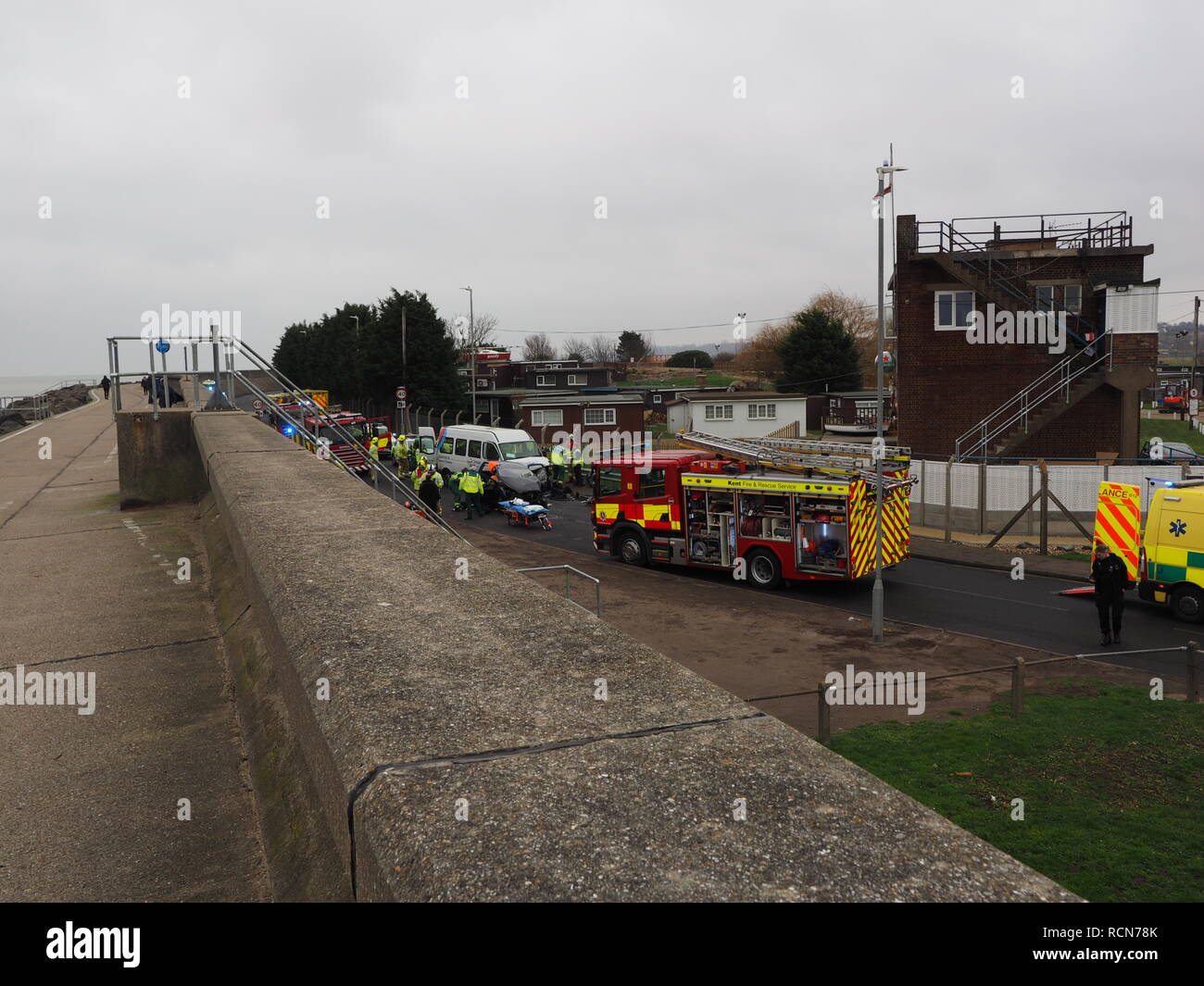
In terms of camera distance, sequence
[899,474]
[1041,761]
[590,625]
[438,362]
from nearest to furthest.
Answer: [590,625]
[1041,761]
[899,474]
[438,362]

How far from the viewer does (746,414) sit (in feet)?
188

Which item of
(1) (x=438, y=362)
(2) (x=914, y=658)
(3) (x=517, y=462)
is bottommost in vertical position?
(2) (x=914, y=658)

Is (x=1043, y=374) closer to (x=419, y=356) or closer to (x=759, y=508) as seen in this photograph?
(x=759, y=508)

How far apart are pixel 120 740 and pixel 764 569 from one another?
57.0 ft

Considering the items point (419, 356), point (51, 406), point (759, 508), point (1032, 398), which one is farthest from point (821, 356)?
point (759, 508)

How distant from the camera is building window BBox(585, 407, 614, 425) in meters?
53.8

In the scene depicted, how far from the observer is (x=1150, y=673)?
47.4 ft

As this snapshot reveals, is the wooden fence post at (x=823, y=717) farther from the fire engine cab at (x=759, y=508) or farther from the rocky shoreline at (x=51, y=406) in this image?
the rocky shoreline at (x=51, y=406)

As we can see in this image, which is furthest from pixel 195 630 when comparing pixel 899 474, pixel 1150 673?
pixel 899 474

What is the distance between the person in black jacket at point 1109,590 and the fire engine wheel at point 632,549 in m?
9.86
